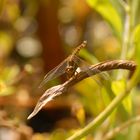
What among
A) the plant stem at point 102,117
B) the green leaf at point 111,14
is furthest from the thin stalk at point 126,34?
the plant stem at point 102,117

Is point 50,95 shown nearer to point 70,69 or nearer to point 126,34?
point 70,69

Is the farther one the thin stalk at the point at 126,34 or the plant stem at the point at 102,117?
the thin stalk at the point at 126,34

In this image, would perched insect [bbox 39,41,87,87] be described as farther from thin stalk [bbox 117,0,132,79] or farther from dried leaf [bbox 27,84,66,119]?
thin stalk [bbox 117,0,132,79]

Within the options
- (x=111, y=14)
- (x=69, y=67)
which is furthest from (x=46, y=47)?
(x=69, y=67)

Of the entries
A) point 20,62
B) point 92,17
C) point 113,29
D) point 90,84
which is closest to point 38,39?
point 20,62

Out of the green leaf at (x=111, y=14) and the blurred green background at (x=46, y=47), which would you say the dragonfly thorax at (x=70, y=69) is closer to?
the green leaf at (x=111, y=14)

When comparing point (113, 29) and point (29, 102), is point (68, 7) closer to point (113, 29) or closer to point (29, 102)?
point (29, 102)

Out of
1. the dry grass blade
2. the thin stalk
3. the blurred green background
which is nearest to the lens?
the dry grass blade

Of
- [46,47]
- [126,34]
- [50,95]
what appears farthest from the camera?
[46,47]

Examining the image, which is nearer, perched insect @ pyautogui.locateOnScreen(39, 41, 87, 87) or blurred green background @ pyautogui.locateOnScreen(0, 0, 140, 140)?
perched insect @ pyautogui.locateOnScreen(39, 41, 87, 87)

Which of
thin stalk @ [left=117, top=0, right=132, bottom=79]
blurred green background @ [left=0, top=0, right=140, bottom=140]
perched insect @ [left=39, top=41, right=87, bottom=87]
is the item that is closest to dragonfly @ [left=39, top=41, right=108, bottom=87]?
perched insect @ [left=39, top=41, right=87, bottom=87]

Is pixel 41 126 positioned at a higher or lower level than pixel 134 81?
higher
